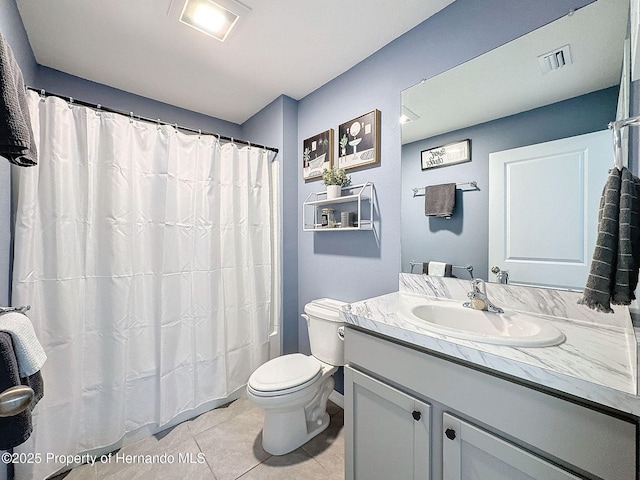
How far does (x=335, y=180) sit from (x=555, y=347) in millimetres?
1414

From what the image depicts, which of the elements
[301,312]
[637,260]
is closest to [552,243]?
[637,260]

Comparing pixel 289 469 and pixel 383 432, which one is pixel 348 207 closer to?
pixel 383 432

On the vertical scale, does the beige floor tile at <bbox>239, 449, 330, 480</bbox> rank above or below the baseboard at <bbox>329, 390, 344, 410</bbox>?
below

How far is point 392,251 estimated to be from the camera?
1.58m

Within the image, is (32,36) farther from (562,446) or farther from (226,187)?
(562,446)

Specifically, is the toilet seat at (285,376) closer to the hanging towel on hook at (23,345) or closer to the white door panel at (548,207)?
the hanging towel on hook at (23,345)

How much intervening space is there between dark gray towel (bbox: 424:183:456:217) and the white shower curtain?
134cm

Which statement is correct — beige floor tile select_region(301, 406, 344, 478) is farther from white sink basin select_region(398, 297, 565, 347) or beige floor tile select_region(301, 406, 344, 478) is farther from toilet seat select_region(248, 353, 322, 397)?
white sink basin select_region(398, 297, 565, 347)

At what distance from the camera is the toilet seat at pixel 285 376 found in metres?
1.37

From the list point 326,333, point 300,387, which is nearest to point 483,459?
point 300,387

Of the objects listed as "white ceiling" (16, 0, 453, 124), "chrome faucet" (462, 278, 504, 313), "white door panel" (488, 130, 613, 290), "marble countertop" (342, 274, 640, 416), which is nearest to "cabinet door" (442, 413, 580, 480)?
"marble countertop" (342, 274, 640, 416)

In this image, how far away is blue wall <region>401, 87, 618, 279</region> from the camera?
3.24 feet

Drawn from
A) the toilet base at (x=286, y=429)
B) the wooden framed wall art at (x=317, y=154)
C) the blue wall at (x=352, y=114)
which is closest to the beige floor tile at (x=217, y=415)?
the toilet base at (x=286, y=429)

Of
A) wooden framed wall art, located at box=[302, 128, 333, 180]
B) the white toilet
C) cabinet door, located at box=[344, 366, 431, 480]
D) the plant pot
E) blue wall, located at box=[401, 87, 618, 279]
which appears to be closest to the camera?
cabinet door, located at box=[344, 366, 431, 480]
